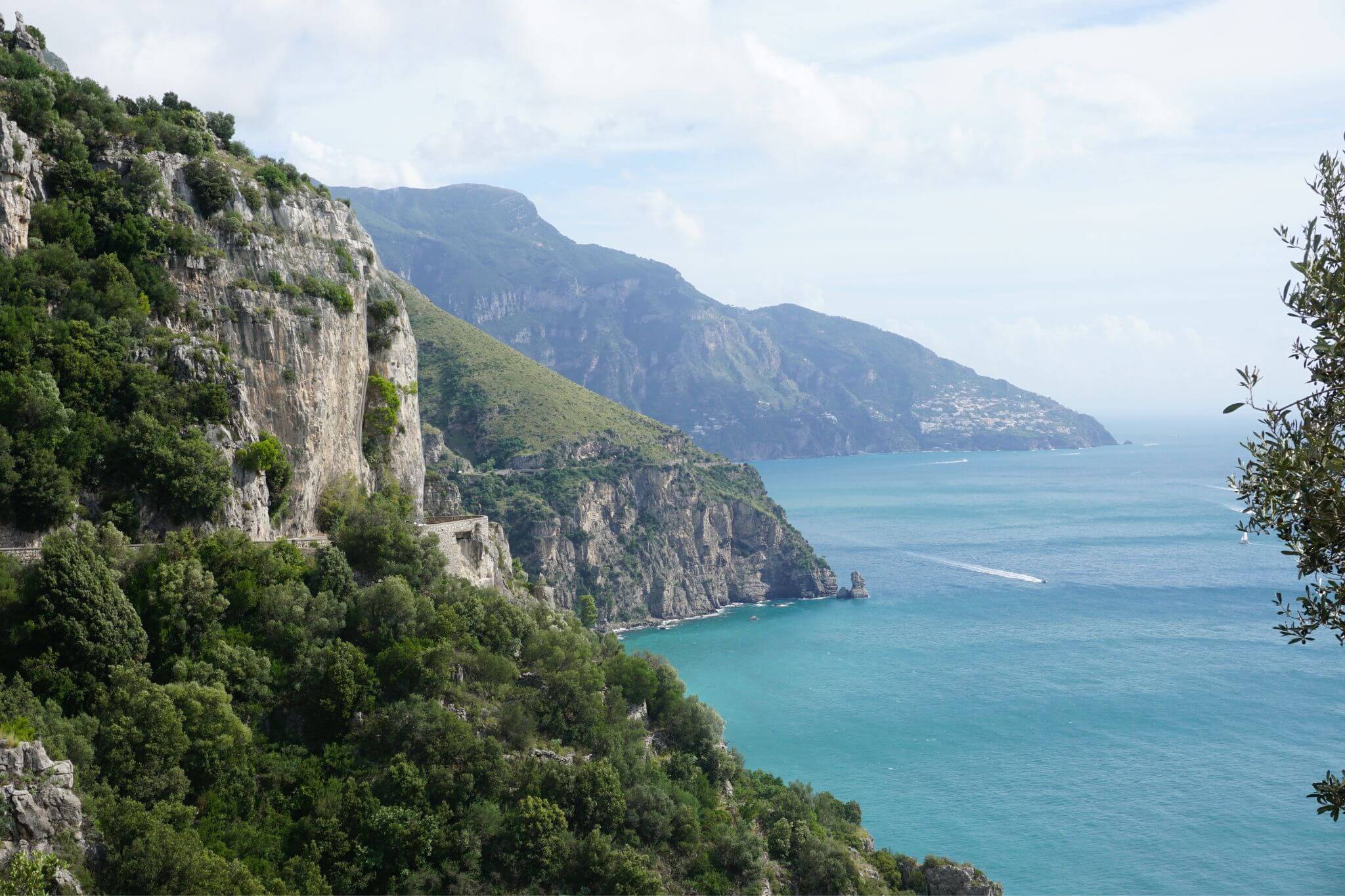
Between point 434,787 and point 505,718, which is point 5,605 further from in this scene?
point 505,718

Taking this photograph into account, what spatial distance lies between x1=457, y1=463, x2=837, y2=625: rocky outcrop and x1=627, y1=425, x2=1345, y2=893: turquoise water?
573 cm

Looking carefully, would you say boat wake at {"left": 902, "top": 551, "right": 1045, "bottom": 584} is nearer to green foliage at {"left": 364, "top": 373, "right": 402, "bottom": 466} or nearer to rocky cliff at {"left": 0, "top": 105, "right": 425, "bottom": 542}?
green foliage at {"left": 364, "top": 373, "right": 402, "bottom": 466}

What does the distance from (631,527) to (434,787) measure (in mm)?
90811

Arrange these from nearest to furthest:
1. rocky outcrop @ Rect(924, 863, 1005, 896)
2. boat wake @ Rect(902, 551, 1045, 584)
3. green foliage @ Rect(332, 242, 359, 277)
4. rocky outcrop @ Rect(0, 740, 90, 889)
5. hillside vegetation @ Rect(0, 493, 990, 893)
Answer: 1. rocky outcrop @ Rect(0, 740, 90, 889)
2. hillside vegetation @ Rect(0, 493, 990, 893)
3. green foliage @ Rect(332, 242, 359, 277)
4. rocky outcrop @ Rect(924, 863, 1005, 896)
5. boat wake @ Rect(902, 551, 1045, 584)

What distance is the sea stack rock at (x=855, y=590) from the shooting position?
4144 inches

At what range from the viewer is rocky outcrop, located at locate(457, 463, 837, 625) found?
105312 mm

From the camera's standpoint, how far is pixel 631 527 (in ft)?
373

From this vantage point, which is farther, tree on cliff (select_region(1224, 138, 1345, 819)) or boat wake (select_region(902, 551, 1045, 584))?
boat wake (select_region(902, 551, 1045, 584))

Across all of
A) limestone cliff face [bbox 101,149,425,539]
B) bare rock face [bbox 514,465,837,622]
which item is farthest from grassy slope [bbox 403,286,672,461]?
limestone cliff face [bbox 101,149,425,539]

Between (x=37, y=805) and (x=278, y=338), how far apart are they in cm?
1340

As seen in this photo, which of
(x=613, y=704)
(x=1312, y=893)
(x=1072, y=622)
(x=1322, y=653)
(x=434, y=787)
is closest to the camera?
(x=434, y=787)

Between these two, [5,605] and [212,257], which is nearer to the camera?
[5,605]

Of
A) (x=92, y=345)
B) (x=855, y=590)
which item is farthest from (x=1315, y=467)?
(x=855, y=590)

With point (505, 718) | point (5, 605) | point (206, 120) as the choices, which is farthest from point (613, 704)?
point (206, 120)
